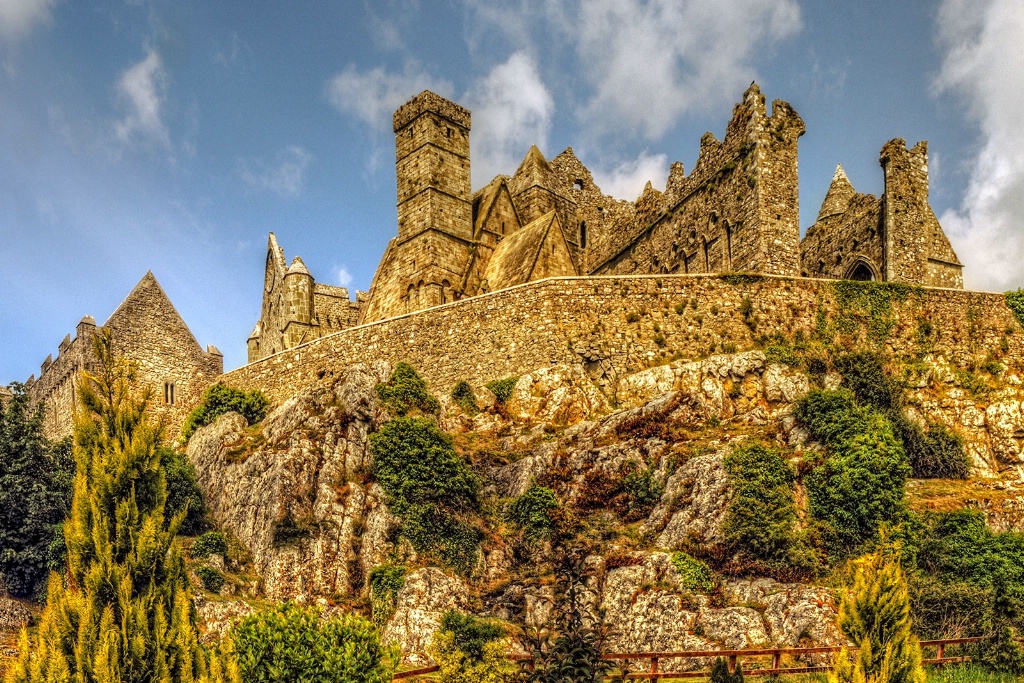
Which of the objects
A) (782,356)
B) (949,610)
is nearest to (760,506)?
(949,610)

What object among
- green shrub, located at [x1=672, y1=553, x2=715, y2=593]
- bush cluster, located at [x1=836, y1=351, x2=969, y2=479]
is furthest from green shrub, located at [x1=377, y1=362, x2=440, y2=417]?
bush cluster, located at [x1=836, y1=351, x2=969, y2=479]

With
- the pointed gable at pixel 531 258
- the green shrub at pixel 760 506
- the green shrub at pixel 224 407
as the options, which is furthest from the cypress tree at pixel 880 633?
the green shrub at pixel 224 407

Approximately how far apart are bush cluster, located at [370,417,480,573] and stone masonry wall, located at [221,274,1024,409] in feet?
12.0

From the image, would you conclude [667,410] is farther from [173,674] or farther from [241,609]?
[173,674]

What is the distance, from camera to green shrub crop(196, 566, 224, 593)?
24.1 m

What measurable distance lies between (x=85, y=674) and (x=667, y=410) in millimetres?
17336

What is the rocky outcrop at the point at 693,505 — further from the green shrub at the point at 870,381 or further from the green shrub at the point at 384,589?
the green shrub at the point at 384,589

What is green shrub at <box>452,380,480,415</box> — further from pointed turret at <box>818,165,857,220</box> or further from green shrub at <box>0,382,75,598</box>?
pointed turret at <box>818,165,857,220</box>

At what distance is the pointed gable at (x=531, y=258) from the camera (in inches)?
1345

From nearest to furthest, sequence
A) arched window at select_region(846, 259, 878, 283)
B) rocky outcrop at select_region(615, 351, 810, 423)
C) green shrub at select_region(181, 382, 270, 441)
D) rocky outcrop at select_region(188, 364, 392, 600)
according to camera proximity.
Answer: rocky outcrop at select_region(188, 364, 392, 600) → rocky outcrop at select_region(615, 351, 810, 423) → green shrub at select_region(181, 382, 270, 441) → arched window at select_region(846, 259, 878, 283)

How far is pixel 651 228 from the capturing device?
124ft

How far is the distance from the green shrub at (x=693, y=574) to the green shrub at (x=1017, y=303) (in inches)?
607

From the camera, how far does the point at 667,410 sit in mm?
27109

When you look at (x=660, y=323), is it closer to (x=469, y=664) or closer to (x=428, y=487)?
(x=428, y=487)
